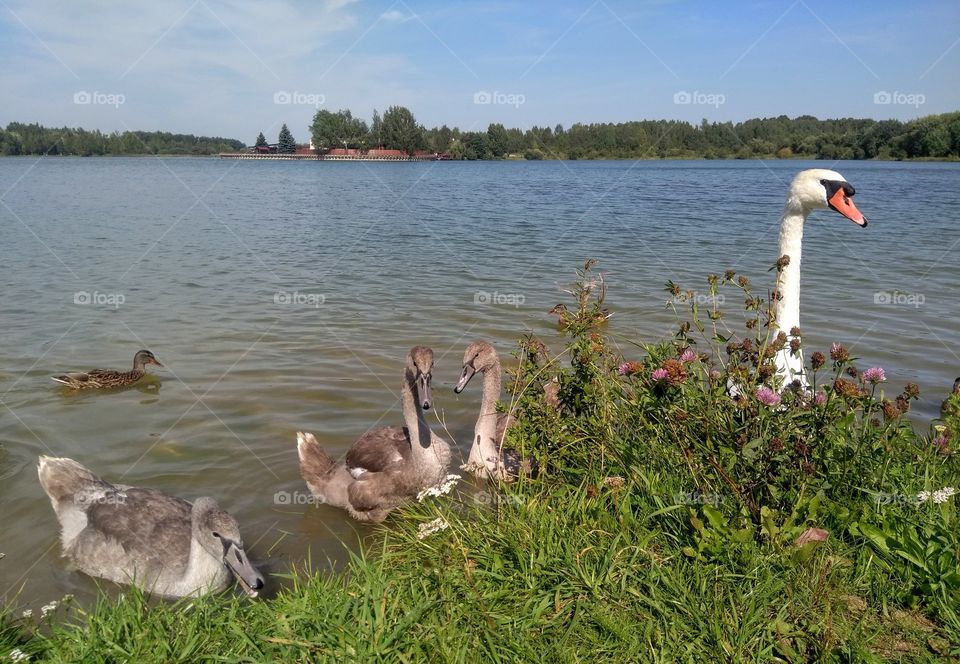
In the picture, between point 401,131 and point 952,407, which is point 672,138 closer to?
point 401,131

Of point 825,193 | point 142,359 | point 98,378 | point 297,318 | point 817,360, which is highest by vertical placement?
point 825,193

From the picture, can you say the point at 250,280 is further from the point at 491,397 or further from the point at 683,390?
the point at 683,390

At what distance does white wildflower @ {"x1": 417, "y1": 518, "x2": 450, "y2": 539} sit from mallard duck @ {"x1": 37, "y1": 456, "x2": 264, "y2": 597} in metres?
1.06

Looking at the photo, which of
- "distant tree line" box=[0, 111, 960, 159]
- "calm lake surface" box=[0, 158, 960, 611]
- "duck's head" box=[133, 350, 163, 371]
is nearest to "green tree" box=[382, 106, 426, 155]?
"distant tree line" box=[0, 111, 960, 159]

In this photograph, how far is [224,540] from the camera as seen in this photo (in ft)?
14.7

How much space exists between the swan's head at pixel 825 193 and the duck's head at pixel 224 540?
5.17 metres

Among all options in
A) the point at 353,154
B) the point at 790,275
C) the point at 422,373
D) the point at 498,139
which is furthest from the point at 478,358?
the point at 353,154

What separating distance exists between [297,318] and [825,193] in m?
7.86

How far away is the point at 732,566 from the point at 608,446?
3.65 feet

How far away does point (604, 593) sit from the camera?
3.30 meters

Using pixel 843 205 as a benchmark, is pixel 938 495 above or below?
below

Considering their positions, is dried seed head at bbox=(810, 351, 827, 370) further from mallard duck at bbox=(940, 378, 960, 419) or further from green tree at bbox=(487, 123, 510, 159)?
green tree at bbox=(487, 123, 510, 159)

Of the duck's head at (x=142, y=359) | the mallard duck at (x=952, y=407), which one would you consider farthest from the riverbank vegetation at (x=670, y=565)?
the duck's head at (x=142, y=359)

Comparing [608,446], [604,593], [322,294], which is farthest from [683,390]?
[322,294]
